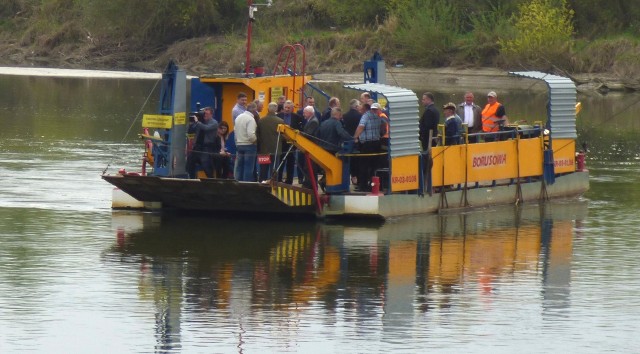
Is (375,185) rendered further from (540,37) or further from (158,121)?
(540,37)

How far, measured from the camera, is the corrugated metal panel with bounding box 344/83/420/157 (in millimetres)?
22344

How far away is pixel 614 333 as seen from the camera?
15883 millimetres

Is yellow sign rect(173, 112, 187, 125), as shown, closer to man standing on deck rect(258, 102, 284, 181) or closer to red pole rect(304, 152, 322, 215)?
man standing on deck rect(258, 102, 284, 181)

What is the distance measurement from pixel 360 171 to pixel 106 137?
14.7 meters

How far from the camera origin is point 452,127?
77.9ft

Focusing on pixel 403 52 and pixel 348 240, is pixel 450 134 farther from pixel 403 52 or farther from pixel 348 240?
pixel 403 52

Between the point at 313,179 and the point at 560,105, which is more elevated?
the point at 560,105

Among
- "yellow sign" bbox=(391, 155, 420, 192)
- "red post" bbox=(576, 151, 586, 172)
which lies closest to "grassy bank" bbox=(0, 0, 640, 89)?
"red post" bbox=(576, 151, 586, 172)

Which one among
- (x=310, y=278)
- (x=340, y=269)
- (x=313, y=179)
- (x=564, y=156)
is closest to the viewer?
(x=310, y=278)

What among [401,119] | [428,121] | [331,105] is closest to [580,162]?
[428,121]

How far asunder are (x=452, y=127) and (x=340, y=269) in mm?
5215

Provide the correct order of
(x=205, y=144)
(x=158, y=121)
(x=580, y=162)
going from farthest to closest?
(x=580, y=162) < (x=205, y=144) < (x=158, y=121)

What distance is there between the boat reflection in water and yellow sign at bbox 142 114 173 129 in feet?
4.35

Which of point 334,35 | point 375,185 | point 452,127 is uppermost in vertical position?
point 334,35
